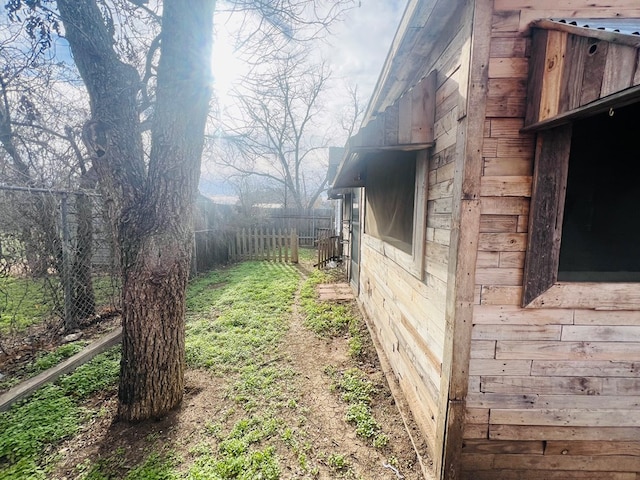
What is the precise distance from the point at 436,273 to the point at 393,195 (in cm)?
120

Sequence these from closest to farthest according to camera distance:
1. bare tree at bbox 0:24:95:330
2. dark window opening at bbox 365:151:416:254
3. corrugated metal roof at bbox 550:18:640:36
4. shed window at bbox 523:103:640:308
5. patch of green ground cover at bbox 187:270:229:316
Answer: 1. corrugated metal roof at bbox 550:18:640:36
2. shed window at bbox 523:103:640:308
3. dark window opening at bbox 365:151:416:254
4. bare tree at bbox 0:24:95:330
5. patch of green ground cover at bbox 187:270:229:316

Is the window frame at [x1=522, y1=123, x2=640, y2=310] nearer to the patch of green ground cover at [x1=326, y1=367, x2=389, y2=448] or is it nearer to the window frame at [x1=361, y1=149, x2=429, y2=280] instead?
the window frame at [x1=361, y1=149, x2=429, y2=280]

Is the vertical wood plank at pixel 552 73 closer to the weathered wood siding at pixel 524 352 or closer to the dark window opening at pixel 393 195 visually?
the weathered wood siding at pixel 524 352

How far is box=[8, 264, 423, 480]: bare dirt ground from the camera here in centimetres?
179

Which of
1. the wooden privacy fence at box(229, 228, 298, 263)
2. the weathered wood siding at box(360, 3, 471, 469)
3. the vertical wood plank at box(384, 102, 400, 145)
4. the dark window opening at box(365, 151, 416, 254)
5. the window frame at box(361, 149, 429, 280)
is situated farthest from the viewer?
the wooden privacy fence at box(229, 228, 298, 263)

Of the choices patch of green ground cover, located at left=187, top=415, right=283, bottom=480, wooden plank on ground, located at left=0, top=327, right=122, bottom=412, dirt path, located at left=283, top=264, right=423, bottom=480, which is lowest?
dirt path, located at left=283, top=264, right=423, bottom=480

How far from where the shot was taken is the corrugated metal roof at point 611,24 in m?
0.96

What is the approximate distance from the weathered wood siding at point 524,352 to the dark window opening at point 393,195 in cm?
90

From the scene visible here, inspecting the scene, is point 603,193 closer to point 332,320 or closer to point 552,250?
point 552,250

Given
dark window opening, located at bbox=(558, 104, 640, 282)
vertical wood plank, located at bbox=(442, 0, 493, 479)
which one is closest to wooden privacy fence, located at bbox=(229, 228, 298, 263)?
vertical wood plank, located at bbox=(442, 0, 493, 479)

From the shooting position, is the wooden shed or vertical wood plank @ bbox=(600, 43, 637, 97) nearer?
vertical wood plank @ bbox=(600, 43, 637, 97)

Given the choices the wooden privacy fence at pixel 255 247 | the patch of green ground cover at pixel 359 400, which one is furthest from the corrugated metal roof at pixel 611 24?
the wooden privacy fence at pixel 255 247

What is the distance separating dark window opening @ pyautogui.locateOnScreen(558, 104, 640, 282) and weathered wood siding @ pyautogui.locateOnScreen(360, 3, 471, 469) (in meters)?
0.77

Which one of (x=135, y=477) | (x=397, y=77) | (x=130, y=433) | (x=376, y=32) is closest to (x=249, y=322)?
(x=130, y=433)
